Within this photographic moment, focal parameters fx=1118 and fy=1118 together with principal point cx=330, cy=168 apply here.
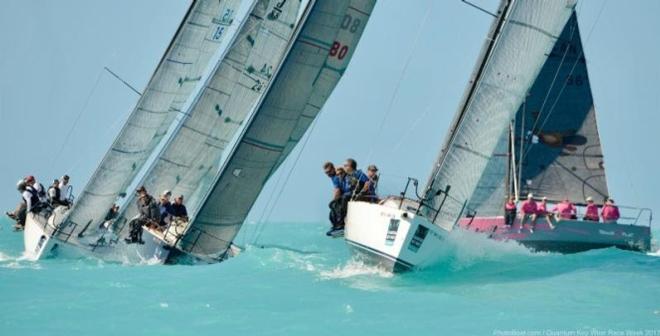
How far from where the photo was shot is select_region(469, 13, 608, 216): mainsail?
29359 millimetres

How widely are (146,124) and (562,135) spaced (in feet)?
38.5

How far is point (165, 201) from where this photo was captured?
2184cm

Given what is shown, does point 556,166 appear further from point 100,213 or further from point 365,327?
point 365,327

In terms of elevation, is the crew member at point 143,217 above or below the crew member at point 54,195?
above

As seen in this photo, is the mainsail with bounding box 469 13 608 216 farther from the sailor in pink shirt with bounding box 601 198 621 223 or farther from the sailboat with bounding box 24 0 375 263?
the sailboat with bounding box 24 0 375 263

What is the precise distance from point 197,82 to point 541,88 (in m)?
9.28

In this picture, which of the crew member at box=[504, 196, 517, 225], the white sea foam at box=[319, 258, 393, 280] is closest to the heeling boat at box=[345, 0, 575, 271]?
the white sea foam at box=[319, 258, 393, 280]

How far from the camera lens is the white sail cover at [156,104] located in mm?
22500

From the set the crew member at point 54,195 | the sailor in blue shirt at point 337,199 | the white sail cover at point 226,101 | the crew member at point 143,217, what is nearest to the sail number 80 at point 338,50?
the sailor in blue shirt at point 337,199

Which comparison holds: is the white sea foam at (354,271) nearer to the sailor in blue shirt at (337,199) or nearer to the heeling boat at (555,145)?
the sailor in blue shirt at (337,199)

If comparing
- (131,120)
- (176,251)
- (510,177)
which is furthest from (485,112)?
(510,177)

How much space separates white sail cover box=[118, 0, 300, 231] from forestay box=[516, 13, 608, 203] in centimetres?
852

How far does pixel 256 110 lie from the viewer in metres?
18.6

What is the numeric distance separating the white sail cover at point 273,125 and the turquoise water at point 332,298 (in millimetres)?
826
